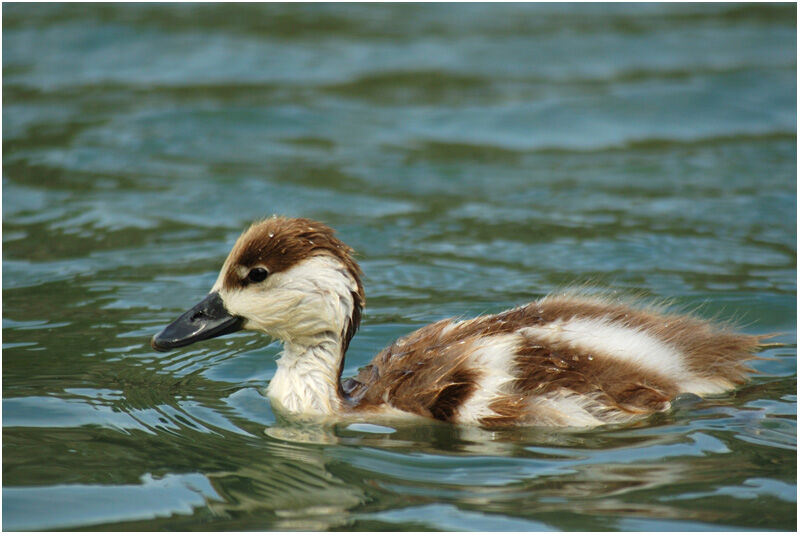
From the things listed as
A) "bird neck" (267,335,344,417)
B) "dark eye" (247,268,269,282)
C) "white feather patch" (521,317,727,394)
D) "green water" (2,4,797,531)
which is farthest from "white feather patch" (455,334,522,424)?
"dark eye" (247,268,269,282)

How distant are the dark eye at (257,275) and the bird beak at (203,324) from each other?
205mm

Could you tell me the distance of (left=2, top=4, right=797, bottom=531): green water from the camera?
506cm

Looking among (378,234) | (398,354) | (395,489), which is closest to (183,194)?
(378,234)

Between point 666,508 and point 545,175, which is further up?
point 545,175

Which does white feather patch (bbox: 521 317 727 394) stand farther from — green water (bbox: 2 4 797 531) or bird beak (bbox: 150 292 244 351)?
bird beak (bbox: 150 292 244 351)

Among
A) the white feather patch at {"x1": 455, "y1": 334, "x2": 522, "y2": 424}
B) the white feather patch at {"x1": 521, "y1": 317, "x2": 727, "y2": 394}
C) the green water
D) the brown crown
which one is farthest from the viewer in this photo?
the brown crown

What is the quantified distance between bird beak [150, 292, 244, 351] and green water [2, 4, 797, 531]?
0.37 meters

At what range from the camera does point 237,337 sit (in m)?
7.36

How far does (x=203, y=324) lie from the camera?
5953mm

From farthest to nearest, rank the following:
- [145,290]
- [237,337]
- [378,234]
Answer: [378,234], [145,290], [237,337]

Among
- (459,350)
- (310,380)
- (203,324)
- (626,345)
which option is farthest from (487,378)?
(203,324)

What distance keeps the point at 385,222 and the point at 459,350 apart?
3.98 m

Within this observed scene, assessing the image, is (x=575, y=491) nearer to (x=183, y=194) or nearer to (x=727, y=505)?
(x=727, y=505)

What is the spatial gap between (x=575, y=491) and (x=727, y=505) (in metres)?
0.60
